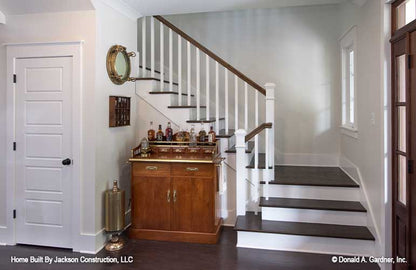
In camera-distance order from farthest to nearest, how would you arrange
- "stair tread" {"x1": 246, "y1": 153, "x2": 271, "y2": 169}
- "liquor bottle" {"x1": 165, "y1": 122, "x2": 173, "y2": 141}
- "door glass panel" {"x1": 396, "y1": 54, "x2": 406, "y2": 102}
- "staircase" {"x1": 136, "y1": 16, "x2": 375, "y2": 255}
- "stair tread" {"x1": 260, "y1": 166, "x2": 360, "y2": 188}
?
"liquor bottle" {"x1": 165, "y1": 122, "x2": 173, "y2": 141}, "stair tread" {"x1": 246, "y1": 153, "x2": 271, "y2": 169}, "stair tread" {"x1": 260, "y1": 166, "x2": 360, "y2": 188}, "staircase" {"x1": 136, "y1": 16, "x2": 375, "y2": 255}, "door glass panel" {"x1": 396, "y1": 54, "x2": 406, "y2": 102}

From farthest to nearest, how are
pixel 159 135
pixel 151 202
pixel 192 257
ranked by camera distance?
pixel 159 135 < pixel 151 202 < pixel 192 257

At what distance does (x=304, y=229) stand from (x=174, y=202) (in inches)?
59.0

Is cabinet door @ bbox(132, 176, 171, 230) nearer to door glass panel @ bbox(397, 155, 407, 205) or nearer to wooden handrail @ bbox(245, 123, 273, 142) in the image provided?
wooden handrail @ bbox(245, 123, 273, 142)

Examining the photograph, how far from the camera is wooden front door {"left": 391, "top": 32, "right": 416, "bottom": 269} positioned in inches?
96.8

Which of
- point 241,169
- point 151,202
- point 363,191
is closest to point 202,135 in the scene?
point 241,169

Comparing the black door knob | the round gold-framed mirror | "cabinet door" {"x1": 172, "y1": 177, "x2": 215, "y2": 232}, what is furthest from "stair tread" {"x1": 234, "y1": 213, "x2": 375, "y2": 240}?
the round gold-framed mirror

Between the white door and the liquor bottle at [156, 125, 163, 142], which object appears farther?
the liquor bottle at [156, 125, 163, 142]

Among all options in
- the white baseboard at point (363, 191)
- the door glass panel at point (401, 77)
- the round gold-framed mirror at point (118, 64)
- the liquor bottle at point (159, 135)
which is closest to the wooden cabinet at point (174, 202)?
the liquor bottle at point (159, 135)

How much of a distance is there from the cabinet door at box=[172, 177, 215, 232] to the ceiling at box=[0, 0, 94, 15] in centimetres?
217

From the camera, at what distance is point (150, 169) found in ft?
12.5

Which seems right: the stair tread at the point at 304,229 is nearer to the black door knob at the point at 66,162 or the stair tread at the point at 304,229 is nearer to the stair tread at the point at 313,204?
the stair tread at the point at 313,204

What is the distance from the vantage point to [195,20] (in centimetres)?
539

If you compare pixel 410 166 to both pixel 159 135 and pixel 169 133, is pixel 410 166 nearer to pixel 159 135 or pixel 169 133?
pixel 169 133

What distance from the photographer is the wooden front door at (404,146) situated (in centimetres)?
246
